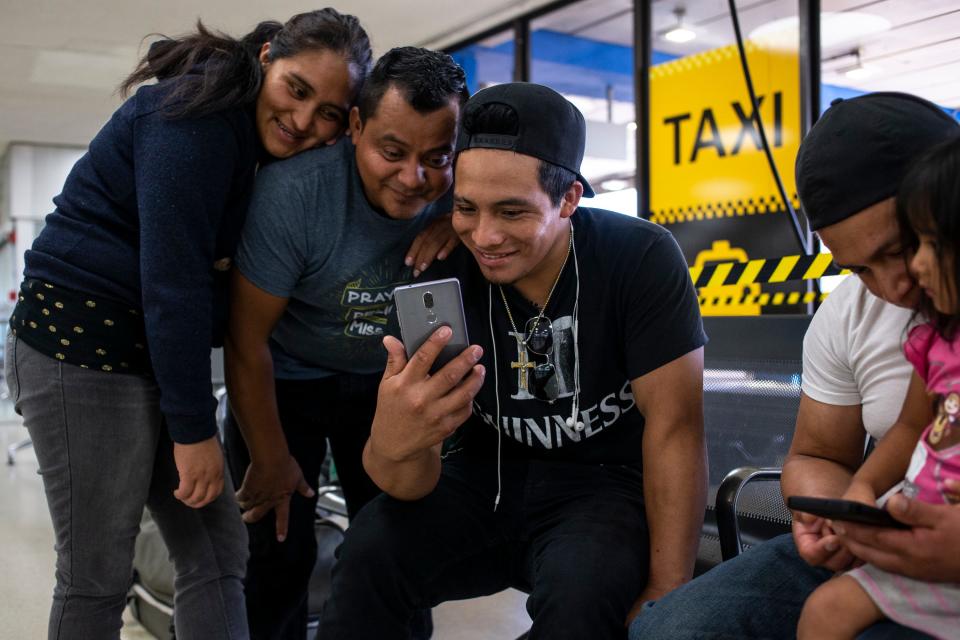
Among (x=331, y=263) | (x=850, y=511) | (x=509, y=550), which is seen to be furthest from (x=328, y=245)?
(x=850, y=511)

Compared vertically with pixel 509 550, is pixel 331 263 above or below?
above

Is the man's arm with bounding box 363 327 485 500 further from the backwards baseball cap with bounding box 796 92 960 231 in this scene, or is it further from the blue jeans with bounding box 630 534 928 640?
the backwards baseball cap with bounding box 796 92 960 231

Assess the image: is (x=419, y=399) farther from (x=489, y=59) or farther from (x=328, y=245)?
(x=489, y=59)

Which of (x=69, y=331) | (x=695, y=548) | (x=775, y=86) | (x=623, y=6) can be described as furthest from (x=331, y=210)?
(x=623, y=6)

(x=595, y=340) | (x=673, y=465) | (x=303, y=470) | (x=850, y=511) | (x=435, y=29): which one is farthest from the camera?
(x=435, y=29)

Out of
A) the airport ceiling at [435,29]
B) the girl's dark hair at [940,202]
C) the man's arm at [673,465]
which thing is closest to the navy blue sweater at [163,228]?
the man's arm at [673,465]

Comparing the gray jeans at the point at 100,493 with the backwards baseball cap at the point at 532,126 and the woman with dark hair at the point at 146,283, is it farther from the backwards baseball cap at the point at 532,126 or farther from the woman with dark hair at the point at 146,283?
the backwards baseball cap at the point at 532,126

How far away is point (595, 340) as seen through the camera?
59.4 inches

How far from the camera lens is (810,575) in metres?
1.22

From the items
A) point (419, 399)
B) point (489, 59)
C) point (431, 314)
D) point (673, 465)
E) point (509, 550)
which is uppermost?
point (489, 59)

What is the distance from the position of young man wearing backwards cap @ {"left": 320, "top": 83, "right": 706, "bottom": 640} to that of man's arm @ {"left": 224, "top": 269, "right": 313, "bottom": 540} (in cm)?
33

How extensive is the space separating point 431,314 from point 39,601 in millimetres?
2309

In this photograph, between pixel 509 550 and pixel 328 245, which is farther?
pixel 328 245

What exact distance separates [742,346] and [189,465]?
1198 millimetres
